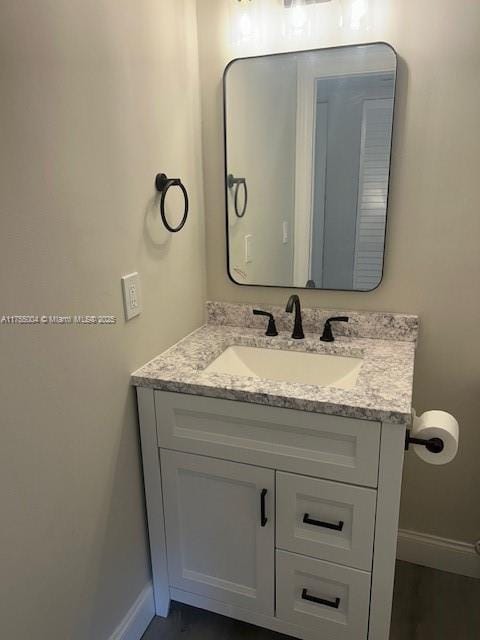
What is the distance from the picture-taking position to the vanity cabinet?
1152mm

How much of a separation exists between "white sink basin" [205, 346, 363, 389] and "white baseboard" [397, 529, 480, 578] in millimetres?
787

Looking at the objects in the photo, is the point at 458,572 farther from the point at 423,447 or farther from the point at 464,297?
the point at 464,297

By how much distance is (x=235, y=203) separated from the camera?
166cm

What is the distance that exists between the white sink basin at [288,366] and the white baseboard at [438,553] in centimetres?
79

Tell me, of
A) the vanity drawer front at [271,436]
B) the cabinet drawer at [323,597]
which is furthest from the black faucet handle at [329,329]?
the cabinet drawer at [323,597]

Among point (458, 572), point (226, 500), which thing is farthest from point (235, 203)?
point (458, 572)

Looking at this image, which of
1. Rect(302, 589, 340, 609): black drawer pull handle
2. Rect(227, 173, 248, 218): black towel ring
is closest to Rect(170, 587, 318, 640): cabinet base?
Rect(302, 589, 340, 609): black drawer pull handle

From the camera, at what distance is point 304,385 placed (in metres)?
1.21

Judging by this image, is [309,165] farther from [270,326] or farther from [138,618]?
[138,618]

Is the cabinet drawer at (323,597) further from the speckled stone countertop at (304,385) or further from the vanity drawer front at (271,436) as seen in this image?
the speckled stone countertop at (304,385)

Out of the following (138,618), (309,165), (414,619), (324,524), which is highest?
(309,165)

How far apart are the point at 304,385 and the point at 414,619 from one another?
39.7 inches

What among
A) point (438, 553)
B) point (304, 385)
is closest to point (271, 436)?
point (304, 385)

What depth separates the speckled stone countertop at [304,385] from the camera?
111 centimetres
